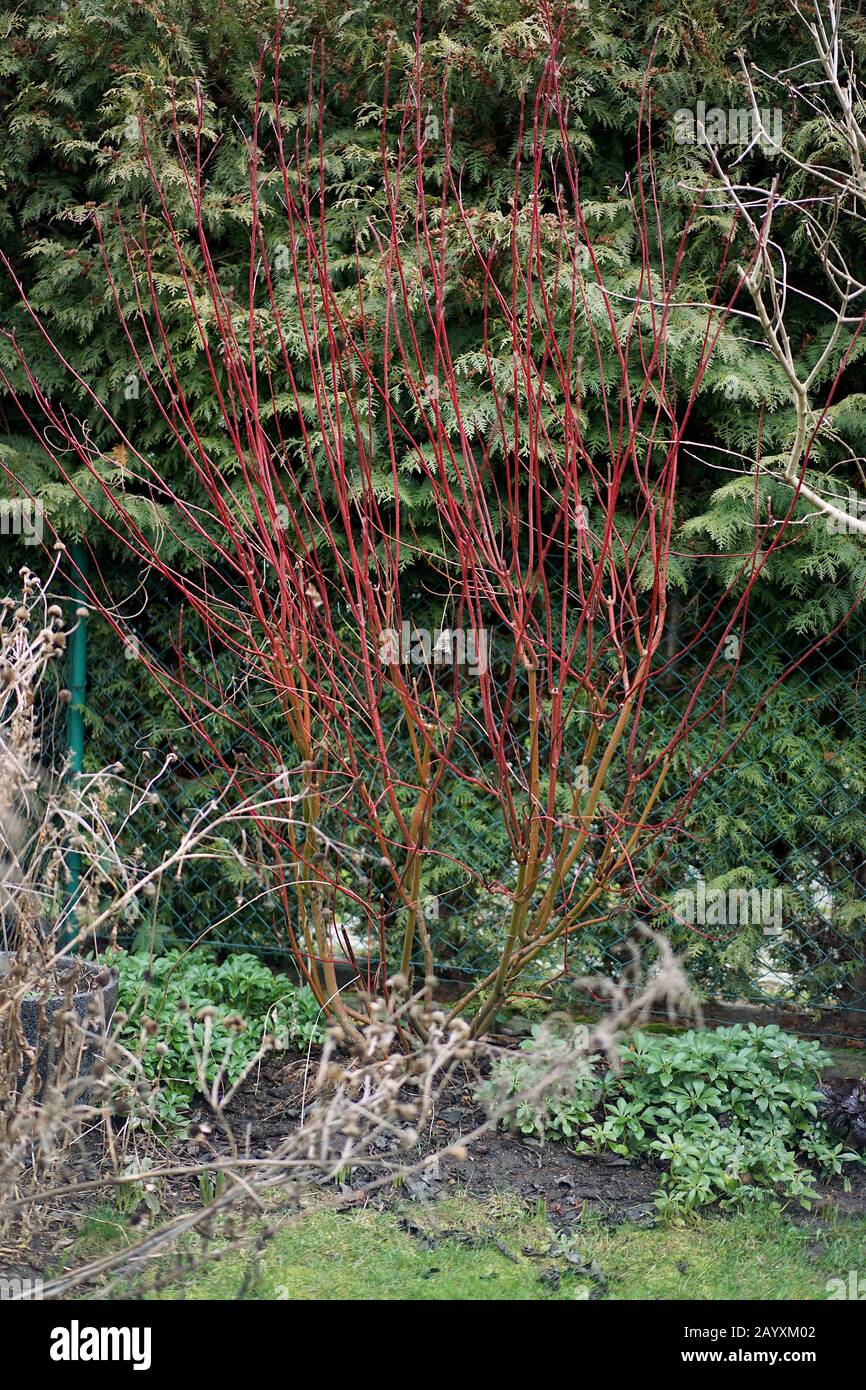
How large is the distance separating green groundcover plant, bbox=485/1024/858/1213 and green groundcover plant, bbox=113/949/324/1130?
2.66 ft

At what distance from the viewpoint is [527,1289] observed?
107 inches

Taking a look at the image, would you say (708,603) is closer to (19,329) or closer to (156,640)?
(156,640)

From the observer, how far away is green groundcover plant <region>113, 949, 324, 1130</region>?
353cm

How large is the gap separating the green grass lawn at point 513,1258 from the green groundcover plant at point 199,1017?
1.96 ft

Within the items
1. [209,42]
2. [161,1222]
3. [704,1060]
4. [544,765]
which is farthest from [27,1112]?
[209,42]

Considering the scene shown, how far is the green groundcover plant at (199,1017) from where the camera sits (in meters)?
3.53

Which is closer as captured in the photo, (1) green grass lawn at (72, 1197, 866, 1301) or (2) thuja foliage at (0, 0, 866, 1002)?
(1) green grass lawn at (72, 1197, 866, 1301)

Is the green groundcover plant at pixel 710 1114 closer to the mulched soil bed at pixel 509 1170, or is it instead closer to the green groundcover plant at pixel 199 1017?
the mulched soil bed at pixel 509 1170

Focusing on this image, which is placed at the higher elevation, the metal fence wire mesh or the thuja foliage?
the thuja foliage

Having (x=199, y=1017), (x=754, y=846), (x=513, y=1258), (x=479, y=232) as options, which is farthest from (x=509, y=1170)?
(x=479, y=232)

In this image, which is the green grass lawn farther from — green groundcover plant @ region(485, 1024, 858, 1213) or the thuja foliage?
the thuja foliage

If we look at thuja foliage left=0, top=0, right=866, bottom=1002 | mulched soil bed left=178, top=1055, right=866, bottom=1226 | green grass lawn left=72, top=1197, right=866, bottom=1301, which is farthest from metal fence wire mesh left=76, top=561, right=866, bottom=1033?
green grass lawn left=72, top=1197, right=866, bottom=1301

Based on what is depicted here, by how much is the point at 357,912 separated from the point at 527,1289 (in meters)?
1.89

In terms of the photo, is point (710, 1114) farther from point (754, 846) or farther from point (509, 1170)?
point (754, 846)
